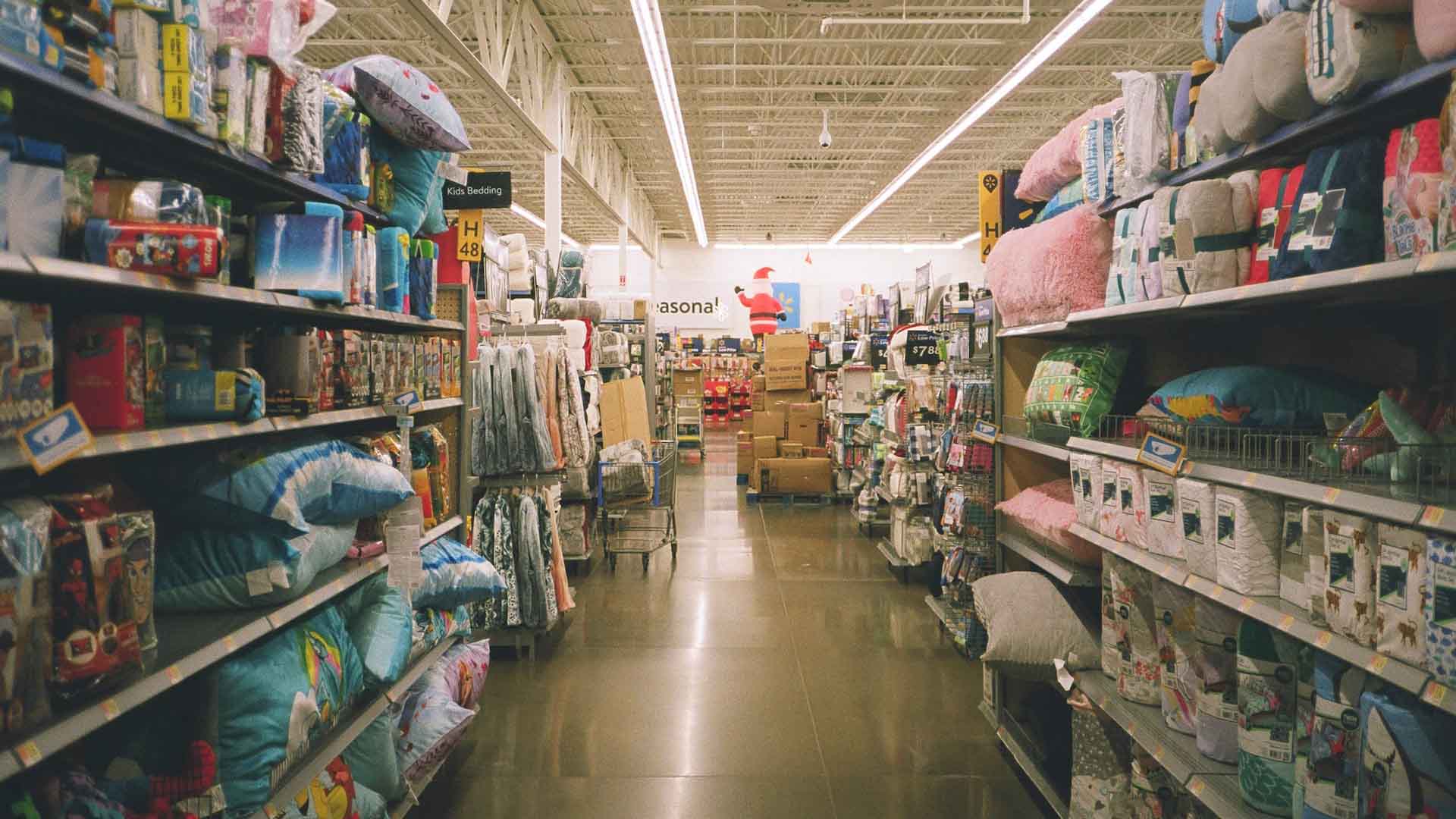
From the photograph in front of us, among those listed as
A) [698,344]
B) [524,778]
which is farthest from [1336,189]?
[698,344]

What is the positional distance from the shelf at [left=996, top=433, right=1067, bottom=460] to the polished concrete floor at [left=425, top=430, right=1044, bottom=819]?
1.36 meters

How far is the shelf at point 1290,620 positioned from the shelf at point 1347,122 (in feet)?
3.57

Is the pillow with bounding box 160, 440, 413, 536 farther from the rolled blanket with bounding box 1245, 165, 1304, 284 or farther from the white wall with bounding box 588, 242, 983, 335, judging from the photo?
the white wall with bounding box 588, 242, 983, 335

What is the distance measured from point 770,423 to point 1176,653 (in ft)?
27.4

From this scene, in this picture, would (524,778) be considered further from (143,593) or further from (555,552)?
(143,593)

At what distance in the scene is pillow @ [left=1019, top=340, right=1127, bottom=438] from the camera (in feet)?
9.41

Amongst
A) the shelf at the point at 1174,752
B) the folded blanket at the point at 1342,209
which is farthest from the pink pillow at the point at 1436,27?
the shelf at the point at 1174,752

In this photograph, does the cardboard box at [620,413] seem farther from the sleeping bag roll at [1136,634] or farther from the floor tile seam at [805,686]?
the sleeping bag roll at [1136,634]

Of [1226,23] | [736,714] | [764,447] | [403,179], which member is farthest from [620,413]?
[1226,23]

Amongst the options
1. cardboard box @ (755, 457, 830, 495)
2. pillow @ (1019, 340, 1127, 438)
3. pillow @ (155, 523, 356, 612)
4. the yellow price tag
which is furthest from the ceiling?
cardboard box @ (755, 457, 830, 495)

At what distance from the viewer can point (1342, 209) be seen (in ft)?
5.41

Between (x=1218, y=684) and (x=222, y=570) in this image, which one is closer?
(x=222, y=570)

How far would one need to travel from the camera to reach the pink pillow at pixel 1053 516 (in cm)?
302

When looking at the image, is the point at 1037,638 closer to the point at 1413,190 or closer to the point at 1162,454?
the point at 1162,454
